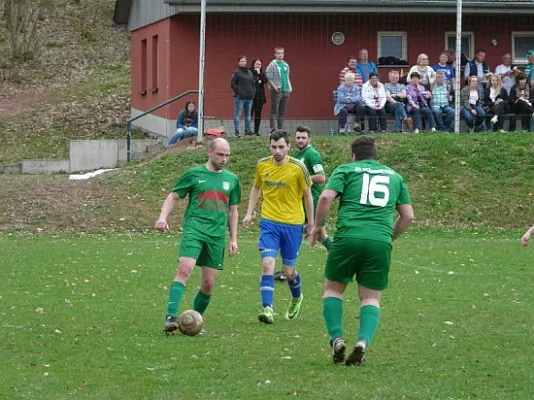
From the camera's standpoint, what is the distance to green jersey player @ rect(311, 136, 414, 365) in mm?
9195

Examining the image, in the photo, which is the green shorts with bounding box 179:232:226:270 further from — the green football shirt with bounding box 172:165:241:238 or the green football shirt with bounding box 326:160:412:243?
the green football shirt with bounding box 326:160:412:243

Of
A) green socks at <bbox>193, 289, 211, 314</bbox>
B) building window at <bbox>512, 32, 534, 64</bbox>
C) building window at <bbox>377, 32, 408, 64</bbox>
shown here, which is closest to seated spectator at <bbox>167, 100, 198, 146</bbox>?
building window at <bbox>377, 32, 408, 64</bbox>

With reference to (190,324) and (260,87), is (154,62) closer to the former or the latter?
(260,87)

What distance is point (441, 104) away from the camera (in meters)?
27.4

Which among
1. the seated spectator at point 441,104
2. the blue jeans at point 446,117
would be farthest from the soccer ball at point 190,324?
the blue jeans at point 446,117

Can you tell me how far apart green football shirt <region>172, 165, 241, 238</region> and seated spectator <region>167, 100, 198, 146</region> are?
16444mm

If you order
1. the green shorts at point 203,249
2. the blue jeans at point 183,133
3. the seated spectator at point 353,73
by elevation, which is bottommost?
the green shorts at point 203,249

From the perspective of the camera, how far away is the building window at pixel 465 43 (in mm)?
32000

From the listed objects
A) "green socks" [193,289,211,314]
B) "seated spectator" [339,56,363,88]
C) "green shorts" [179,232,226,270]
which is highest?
"seated spectator" [339,56,363,88]

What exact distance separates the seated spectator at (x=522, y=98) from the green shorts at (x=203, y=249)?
57.7 feet

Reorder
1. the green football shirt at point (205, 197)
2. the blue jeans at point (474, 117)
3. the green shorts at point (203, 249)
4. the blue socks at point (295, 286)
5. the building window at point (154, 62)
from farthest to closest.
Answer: the building window at point (154, 62), the blue jeans at point (474, 117), the blue socks at point (295, 286), the green football shirt at point (205, 197), the green shorts at point (203, 249)

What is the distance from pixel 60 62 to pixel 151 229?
89.1ft

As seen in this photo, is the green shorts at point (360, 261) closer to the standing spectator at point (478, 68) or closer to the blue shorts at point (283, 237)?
the blue shorts at point (283, 237)

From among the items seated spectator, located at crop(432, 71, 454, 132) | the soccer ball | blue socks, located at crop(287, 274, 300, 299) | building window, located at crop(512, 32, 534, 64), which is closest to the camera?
the soccer ball
